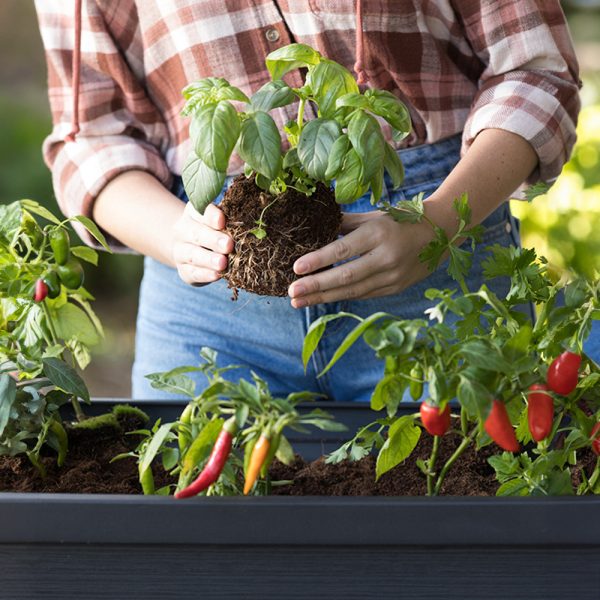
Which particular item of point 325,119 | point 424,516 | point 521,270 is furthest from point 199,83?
point 424,516

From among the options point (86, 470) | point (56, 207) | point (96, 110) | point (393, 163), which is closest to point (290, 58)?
point (393, 163)

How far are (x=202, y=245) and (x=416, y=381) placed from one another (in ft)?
1.30

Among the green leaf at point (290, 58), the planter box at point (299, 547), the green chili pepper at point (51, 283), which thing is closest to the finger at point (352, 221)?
the green leaf at point (290, 58)

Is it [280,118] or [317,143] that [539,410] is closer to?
[317,143]

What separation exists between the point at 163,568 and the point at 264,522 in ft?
0.30

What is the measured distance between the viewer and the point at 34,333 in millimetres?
949

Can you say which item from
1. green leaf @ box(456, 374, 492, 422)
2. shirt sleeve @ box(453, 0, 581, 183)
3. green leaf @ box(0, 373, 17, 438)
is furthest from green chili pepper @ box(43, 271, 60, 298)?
shirt sleeve @ box(453, 0, 581, 183)

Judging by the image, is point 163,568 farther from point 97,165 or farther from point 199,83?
point 97,165

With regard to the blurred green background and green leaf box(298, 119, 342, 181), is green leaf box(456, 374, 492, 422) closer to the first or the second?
green leaf box(298, 119, 342, 181)

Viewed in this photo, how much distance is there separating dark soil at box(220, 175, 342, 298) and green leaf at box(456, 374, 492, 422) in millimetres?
323

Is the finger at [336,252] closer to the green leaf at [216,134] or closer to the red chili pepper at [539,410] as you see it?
the green leaf at [216,134]

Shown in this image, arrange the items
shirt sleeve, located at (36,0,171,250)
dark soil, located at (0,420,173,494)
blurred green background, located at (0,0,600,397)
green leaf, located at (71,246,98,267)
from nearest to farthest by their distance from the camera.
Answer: dark soil, located at (0,420,173,494)
green leaf, located at (71,246,98,267)
shirt sleeve, located at (36,0,171,250)
blurred green background, located at (0,0,600,397)

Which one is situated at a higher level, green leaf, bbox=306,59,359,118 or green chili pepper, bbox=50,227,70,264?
green leaf, bbox=306,59,359,118

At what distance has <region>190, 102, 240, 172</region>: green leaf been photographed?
31.9 inches
